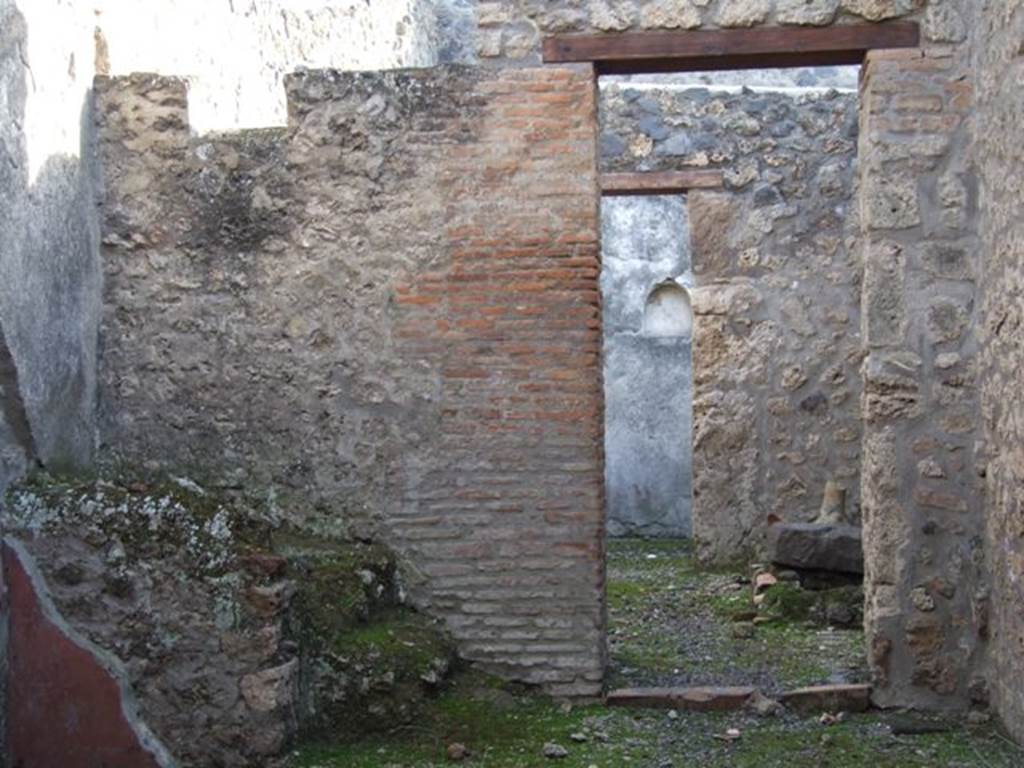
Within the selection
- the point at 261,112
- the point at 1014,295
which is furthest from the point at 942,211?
the point at 261,112

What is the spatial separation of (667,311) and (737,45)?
7210 millimetres

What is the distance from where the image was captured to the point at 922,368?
5324mm

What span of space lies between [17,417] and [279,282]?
1.14 meters

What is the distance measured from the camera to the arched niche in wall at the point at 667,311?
12477 mm

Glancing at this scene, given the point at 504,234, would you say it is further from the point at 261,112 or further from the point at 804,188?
the point at 804,188

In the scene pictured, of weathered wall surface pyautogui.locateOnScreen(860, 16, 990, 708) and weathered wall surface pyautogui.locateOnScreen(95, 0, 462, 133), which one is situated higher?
weathered wall surface pyautogui.locateOnScreen(95, 0, 462, 133)

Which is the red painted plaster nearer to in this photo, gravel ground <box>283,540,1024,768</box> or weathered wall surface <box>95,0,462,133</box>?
gravel ground <box>283,540,1024,768</box>

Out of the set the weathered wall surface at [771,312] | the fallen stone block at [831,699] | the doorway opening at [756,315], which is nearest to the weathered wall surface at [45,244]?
the fallen stone block at [831,699]

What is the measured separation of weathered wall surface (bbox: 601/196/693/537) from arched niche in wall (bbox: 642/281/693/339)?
1cm

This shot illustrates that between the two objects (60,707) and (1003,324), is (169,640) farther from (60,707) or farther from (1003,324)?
(1003,324)

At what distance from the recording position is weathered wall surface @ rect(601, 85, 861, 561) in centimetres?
855

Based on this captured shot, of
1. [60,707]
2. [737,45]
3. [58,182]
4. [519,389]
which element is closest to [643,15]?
[737,45]

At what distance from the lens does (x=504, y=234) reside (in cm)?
541

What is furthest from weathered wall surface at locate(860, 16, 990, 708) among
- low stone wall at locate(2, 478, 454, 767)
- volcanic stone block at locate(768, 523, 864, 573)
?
volcanic stone block at locate(768, 523, 864, 573)
